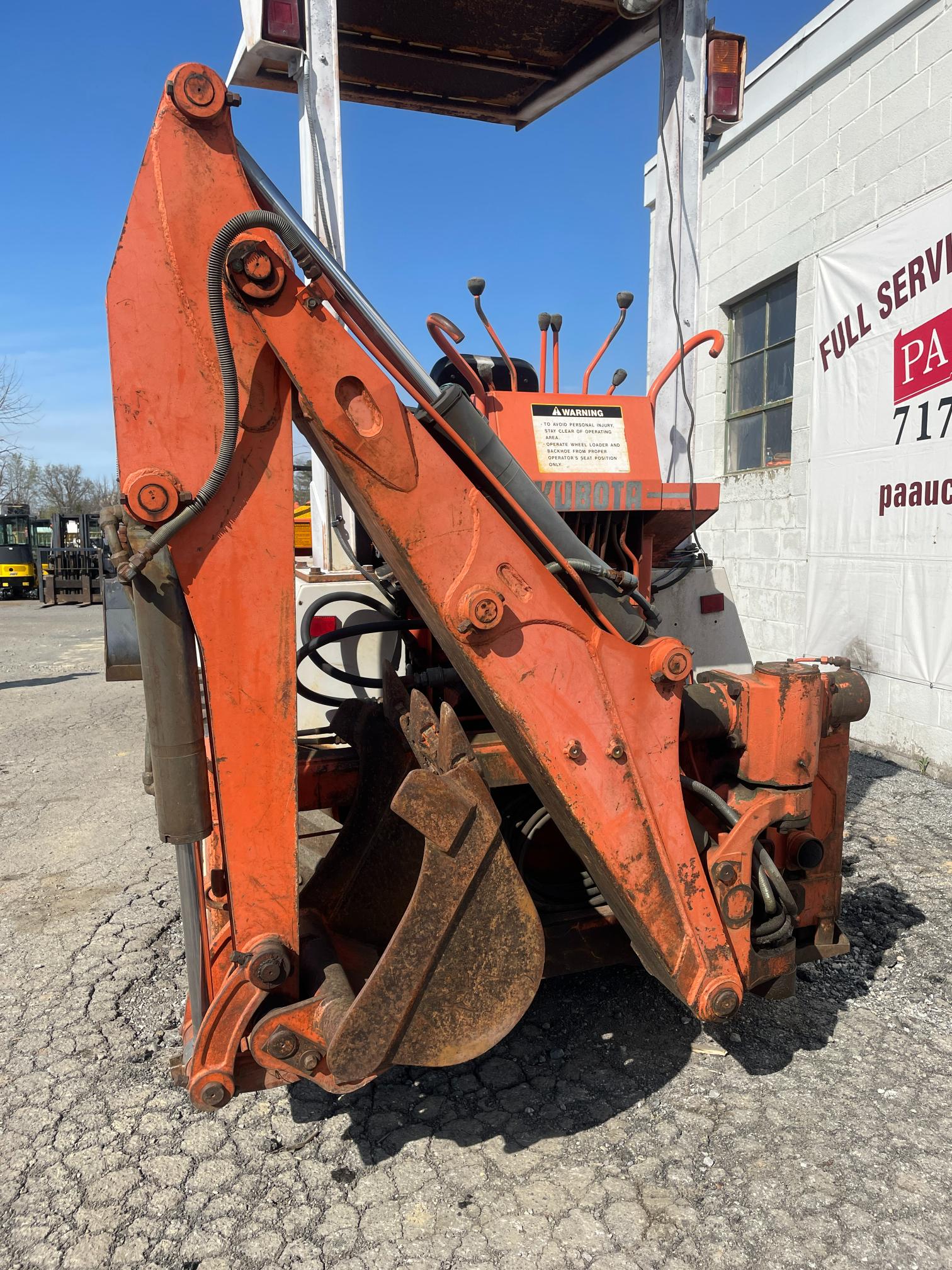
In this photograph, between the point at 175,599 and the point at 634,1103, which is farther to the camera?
the point at 634,1103

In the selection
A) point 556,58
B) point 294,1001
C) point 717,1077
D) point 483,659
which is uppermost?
point 556,58

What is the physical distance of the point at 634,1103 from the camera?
2381mm

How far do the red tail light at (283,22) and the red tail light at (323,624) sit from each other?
96.8 inches

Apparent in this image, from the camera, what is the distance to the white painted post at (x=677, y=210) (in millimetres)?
3926

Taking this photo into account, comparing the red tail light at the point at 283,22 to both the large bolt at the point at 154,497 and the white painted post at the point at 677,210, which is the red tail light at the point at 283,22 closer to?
the white painted post at the point at 677,210

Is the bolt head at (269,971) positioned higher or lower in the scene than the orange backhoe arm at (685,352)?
lower

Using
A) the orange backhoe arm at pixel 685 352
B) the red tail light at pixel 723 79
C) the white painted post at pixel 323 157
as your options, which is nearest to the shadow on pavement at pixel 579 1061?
the white painted post at pixel 323 157

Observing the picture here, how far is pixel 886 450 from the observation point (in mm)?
5742

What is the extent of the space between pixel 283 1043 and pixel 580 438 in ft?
7.40

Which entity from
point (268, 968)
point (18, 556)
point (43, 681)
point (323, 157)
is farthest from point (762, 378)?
point (18, 556)

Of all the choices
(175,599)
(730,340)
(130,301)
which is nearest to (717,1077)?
(175,599)

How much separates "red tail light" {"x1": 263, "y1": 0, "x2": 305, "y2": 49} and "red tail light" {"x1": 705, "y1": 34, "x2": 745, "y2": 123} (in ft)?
6.22

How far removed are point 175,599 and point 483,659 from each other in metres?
0.69

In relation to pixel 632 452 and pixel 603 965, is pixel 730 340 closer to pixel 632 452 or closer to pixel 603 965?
pixel 632 452
